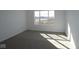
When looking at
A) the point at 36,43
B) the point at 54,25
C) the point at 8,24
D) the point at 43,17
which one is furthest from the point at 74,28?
the point at 43,17

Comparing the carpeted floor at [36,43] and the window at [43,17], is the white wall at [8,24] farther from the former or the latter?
the window at [43,17]

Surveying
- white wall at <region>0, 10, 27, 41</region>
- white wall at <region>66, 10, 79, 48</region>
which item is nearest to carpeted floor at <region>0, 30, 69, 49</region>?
white wall at <region>0, 10, 27, 41</region>

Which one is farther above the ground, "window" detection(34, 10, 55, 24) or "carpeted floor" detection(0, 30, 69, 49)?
"window" detection(34, 10, 55, 24)

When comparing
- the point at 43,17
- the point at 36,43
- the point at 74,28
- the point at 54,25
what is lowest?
the point at 36,43

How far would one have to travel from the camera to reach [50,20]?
26.1 feet

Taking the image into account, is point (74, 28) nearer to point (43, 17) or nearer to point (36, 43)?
point (36, 43)

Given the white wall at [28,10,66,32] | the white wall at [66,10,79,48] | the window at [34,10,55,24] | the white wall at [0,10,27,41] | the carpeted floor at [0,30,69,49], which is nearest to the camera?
the white wall at [66,10,79,48]

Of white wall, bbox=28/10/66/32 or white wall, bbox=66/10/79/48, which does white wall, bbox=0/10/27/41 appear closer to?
→ white wall, bbox=28/10/66/32

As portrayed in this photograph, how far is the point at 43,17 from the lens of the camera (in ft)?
26.9

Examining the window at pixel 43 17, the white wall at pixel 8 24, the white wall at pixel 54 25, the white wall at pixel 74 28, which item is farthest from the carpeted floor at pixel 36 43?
the window at pixel 43 17

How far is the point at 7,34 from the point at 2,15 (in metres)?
0.96

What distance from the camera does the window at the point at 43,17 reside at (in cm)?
792

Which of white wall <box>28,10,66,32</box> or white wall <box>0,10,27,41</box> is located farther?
white wall <box>28,10,66,32</box>

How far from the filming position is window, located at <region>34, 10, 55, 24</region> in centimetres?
792
